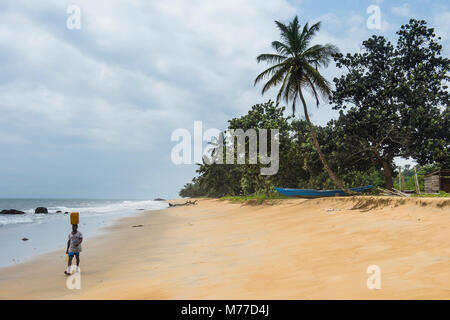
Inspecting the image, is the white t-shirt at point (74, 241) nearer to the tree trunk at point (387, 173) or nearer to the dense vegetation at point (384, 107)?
the dense vegetation at point (384, 107)

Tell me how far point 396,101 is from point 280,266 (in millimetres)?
22874

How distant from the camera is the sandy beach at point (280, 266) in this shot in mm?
4082

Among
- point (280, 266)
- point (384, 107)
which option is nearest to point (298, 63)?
point (384, 107)

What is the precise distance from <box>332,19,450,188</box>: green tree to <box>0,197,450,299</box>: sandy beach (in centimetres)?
1429

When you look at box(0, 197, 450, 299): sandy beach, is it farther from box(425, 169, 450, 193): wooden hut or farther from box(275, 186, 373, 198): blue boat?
box(425, 169, 450, 193): wooden hut

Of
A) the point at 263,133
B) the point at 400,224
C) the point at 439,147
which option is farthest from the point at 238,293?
the point at 263,133

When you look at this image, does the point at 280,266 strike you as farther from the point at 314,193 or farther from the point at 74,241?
the point at 314,193

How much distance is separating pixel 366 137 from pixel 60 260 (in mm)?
23330

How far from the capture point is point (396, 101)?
23844 millimetres

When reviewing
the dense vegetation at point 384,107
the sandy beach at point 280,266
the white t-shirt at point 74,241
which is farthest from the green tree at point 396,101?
the white t-shirt at point 74,241

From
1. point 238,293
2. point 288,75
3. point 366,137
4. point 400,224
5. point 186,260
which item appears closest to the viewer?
point 238,293

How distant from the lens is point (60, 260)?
8648mm

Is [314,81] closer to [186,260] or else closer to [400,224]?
[400,224]
